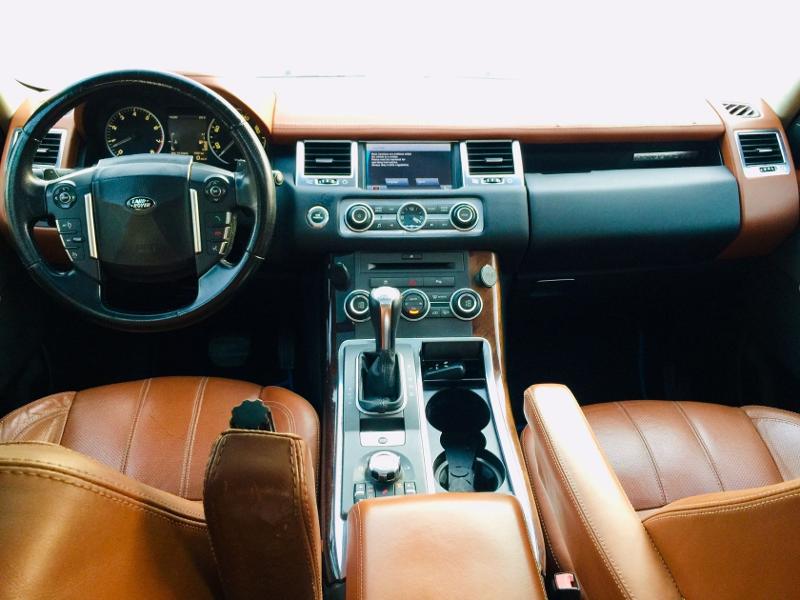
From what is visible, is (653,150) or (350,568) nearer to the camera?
(350,568)

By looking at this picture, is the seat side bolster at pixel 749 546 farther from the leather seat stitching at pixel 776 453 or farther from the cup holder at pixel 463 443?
the leather seat stitching at pixel 776 453

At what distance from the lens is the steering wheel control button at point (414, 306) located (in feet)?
5.16

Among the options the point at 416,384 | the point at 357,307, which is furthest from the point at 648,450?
the point at 357,307

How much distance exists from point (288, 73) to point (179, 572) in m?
1.48

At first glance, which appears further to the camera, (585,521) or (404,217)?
(404,217)

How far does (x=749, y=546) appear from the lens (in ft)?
2.33

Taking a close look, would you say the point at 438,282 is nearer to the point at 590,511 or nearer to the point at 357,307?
the point at 357,307

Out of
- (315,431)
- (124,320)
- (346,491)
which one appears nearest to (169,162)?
(124,320)

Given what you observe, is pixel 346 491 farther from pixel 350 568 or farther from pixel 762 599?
pixel 762 599

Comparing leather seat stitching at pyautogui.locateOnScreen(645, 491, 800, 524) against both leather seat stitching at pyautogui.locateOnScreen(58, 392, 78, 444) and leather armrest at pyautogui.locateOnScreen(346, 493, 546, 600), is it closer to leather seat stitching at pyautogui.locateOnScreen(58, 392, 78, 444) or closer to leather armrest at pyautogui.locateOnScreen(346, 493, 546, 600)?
leather armrest at pyautogui.locateOnScreen(346, 493, 546, 600)

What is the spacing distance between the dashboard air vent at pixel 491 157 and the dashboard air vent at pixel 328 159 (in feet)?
1.03

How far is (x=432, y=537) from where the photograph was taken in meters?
0.84

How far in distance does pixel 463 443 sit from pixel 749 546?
2.60 ft

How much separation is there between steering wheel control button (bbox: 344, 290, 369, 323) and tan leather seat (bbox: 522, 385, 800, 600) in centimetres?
48
